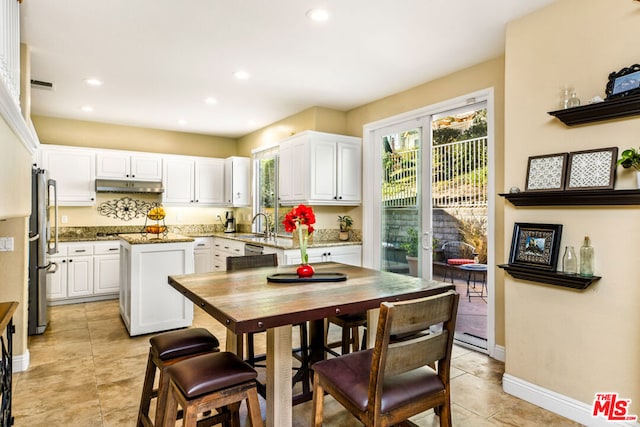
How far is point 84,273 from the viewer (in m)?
5.11

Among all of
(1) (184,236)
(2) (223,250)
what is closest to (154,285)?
(1) (184,236)

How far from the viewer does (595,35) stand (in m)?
2.22

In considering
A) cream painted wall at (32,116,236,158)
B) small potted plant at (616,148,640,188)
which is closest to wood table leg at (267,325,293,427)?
small potted plant at (616,148,640,188)

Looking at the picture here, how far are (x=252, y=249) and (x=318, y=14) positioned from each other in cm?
297

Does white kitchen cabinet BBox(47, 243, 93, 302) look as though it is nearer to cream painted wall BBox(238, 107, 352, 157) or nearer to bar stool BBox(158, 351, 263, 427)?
cream painted wall BBox(238, 107, 352, 157)

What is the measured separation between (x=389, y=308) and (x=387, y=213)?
121 inches

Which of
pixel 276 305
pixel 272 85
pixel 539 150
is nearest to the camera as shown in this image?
pixel 276 305

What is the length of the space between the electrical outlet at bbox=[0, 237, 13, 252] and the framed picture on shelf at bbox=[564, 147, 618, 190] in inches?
163

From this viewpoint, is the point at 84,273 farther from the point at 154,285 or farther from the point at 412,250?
the point at 412,250

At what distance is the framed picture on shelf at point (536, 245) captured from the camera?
2.36m

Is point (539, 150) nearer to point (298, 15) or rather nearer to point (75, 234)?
point (298, 15)

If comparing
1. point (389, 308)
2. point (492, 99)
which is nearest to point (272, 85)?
point (492, 99)

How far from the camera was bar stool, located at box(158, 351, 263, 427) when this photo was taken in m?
1.48

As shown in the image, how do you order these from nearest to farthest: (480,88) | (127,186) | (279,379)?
(279,379), (480,88), (127,186)
